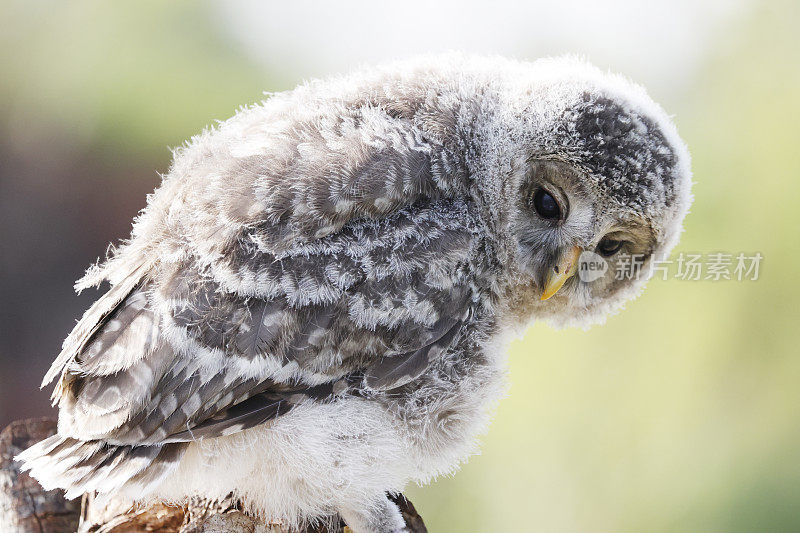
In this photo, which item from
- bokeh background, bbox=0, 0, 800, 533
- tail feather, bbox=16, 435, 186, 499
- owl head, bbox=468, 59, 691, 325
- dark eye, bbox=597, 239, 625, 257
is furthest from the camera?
bokeh background, bbox=0, 0, 800, 533

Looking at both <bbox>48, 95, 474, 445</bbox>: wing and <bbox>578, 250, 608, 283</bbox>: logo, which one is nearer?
<bbox>48, 95, 474, 445</bbox>: wing

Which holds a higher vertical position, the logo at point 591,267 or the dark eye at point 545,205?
the dark eye at point 545,205

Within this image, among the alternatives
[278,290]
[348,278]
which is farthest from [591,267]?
[278,290]

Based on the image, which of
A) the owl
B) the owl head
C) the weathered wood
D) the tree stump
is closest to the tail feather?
the owl

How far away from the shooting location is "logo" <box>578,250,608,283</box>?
123 centimetres

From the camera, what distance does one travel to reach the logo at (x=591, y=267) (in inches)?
48.6

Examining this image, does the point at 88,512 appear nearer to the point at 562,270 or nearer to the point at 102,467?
the point at 102,467

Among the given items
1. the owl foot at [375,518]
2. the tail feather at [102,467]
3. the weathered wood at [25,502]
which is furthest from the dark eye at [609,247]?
the weathered wood at [25,502]

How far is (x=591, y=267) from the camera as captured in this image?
1.27m

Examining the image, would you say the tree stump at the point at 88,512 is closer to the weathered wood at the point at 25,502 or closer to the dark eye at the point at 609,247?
the weathered wood at the point at 25,502

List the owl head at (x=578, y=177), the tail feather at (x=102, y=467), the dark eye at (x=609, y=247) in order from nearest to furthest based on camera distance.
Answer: the tail feather at (x=102, y=467) < the owl head at (x=578, y=177) < the dark eye at (x=609, y=247)

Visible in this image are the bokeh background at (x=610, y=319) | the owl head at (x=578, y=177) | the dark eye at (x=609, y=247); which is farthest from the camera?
the bokeh background at (x=610, y=319)

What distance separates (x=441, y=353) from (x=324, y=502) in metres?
0.36

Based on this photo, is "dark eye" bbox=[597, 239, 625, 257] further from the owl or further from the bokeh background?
the bokeh background
